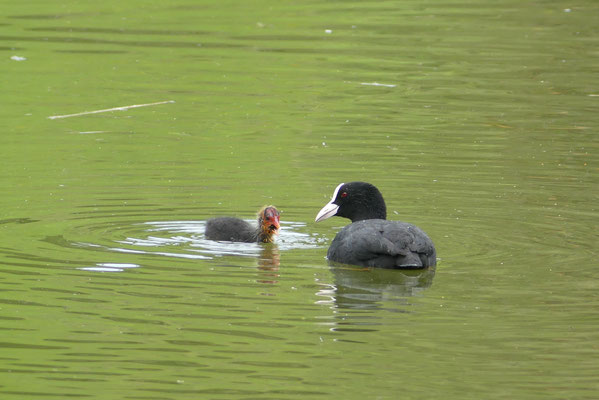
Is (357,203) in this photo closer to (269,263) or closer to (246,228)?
(246,228)

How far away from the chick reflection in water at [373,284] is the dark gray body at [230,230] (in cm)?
141

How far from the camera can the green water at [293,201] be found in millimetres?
7781

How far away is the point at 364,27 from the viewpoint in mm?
25688

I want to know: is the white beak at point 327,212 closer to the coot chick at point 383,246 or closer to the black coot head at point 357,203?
the black coot head at point 357,203

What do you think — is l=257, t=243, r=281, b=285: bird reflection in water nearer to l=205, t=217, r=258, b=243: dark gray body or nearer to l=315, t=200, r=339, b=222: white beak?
l=205, t=217, r=258, b=243: dark gray body

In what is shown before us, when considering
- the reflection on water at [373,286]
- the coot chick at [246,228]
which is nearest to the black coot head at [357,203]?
the coot chick at [246,228]

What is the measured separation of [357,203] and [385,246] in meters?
1.47

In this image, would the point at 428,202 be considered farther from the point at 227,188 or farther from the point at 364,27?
the point at 364,27

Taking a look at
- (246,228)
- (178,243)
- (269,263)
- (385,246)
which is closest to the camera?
(385,246)

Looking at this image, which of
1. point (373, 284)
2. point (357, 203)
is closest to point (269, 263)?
point (373, 284)

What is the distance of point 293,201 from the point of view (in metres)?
13.0

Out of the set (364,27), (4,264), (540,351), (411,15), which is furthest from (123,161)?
(411,15)

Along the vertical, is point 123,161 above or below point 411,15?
below

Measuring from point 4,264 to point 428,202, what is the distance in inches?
181
